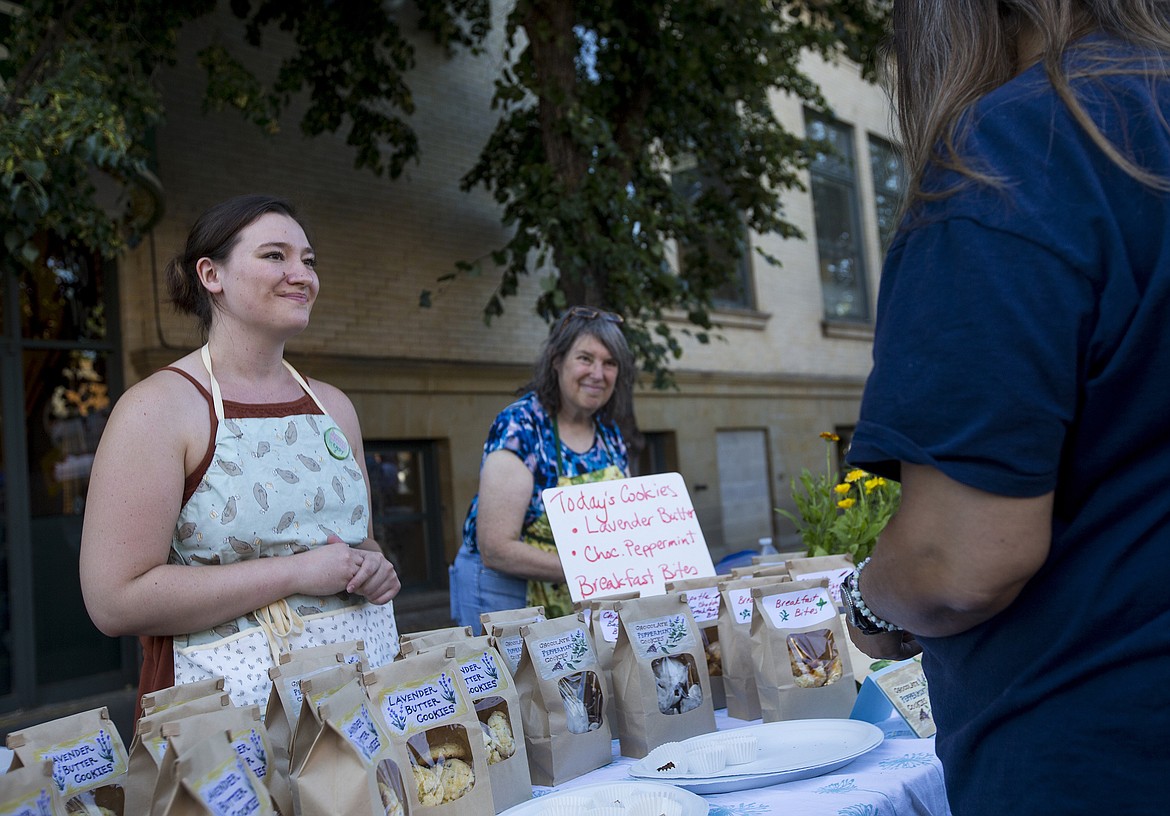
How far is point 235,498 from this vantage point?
1914 mm

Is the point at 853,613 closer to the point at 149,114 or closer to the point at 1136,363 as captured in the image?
the point at 1136,363

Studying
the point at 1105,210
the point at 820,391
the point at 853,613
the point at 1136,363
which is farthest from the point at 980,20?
the point at 820,391

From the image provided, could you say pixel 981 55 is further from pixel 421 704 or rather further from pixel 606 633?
pixel 606 633

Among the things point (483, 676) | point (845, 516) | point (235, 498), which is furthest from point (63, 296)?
point (483, 676)

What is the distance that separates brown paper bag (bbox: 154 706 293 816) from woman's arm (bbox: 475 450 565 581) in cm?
159

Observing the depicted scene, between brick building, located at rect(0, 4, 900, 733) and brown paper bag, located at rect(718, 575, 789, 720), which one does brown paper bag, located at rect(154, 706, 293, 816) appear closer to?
brown paper bag, located at rect(718, 575, 789, 720)

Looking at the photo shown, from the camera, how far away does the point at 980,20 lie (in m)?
1.07

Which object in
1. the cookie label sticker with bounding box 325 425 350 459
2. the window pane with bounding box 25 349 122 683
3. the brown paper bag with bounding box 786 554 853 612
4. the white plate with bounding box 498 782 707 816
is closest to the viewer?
the white plate with bounding box 498 782 707 816

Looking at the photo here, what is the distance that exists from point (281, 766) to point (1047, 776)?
→ 96 centimetres

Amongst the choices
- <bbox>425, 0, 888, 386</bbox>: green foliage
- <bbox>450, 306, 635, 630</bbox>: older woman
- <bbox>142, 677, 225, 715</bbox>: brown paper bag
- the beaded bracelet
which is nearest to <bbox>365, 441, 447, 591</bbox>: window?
<bbox>425, 0, 888, 386</bbox>: green foliage

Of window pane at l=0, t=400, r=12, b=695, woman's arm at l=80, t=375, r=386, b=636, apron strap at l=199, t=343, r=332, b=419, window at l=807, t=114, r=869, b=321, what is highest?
window at l=807, t=114, r=869, b=321

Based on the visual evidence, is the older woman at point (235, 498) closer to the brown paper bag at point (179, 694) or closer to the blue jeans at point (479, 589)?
the brown paper bag at point (179, 694)

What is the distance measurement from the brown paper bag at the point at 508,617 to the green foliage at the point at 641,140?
14.8 feet

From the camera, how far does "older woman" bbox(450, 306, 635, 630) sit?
2.98 m
